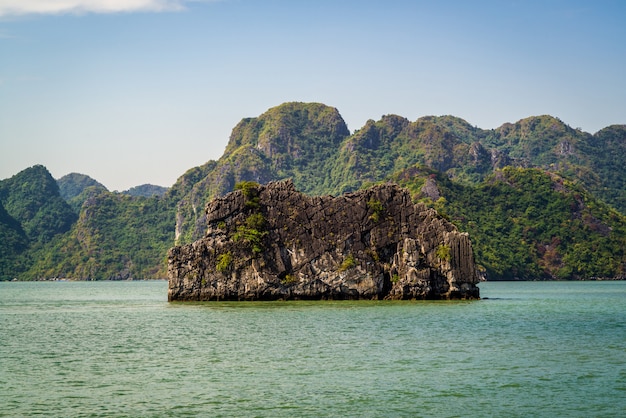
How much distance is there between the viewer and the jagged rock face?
221 feet

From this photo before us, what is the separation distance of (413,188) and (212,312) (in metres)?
108

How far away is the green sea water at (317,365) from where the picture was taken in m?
23.4

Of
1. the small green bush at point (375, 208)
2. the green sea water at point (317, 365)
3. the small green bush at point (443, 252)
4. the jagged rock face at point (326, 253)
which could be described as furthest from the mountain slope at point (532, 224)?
the green sea water at point (317, 365)

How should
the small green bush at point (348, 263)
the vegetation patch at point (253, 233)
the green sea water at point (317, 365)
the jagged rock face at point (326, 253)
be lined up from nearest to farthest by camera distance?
the green sea water at point (317, 365)
the jagged rock face at point (326, 253)
the small green bush at point (348, 263)
the vegetation patch at point (253, 233)

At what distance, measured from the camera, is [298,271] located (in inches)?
2721

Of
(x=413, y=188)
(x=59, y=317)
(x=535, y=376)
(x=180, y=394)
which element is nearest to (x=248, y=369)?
(x=180, y=394)

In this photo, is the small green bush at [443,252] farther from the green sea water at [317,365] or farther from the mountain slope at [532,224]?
the mountain slope at [532,224]

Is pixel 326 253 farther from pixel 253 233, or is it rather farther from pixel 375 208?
pixel 253 233

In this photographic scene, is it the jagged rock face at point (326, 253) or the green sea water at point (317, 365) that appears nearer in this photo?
the green sea water at point (317, 365)

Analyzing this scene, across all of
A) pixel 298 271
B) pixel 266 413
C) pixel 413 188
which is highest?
pixel 413 188

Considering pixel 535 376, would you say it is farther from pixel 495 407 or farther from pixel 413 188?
pixel 413 188

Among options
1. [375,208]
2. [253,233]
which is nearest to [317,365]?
[253,233]

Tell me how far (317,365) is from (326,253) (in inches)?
1504

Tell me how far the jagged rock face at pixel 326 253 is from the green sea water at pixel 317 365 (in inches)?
498
